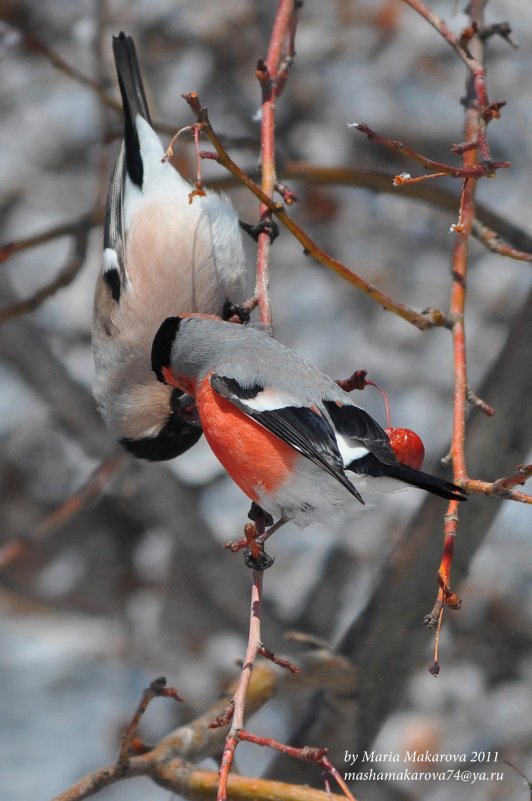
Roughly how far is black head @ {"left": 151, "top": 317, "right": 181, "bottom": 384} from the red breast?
157 mm

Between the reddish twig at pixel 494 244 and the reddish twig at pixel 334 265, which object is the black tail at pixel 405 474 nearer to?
the reddish twig at pixel 334 265

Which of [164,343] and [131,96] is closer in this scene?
[164,343]

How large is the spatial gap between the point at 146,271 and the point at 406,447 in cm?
85

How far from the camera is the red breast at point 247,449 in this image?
4.37 ft

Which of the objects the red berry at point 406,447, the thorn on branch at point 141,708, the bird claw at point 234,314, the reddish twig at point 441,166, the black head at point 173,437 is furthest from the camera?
the black head at point 173,437

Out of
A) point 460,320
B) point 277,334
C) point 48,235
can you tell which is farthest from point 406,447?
point 277,334

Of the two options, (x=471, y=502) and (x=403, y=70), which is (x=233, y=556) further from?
(x=403, y=70)

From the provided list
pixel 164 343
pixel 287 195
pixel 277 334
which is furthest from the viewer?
pixel 277 334

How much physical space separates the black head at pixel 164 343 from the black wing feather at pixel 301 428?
0.19 meters

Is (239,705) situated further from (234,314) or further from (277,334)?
(277,334)

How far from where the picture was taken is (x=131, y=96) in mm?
1942

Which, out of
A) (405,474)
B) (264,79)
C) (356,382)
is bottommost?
(405,474)

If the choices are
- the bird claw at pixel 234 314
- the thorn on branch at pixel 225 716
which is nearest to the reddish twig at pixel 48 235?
the bird claw at pixel 234 314

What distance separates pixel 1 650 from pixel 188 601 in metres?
0.60
